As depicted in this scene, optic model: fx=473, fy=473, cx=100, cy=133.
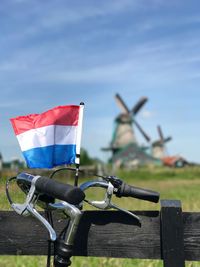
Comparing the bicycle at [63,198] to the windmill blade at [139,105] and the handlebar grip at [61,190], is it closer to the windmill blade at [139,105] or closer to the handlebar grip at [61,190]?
the handlebar grip at [61,190]

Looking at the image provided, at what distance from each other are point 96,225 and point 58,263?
0.68m

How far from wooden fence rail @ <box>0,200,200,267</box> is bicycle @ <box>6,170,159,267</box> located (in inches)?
13.5

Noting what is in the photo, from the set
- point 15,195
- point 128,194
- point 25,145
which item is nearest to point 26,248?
point 15,195

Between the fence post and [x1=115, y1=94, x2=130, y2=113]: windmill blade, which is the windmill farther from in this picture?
the fence post

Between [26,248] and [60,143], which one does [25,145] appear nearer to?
[60,143]

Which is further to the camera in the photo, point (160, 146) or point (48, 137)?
point (160, 146)

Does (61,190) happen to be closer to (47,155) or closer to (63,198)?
(63,198)

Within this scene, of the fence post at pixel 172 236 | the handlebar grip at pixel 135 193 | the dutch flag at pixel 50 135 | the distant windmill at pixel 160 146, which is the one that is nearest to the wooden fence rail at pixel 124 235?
the fence post at pixel 172 236

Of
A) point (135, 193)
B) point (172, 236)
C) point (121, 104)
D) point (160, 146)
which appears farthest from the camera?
point (160, 146)

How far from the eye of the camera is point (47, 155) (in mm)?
2826

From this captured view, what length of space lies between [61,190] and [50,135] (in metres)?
0.78

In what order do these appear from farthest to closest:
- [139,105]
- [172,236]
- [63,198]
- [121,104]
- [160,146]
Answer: [160,146], [139,105], [121,104], [172,236], [63,198]

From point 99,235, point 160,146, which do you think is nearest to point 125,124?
point 160,146

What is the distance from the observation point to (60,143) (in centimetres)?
283
